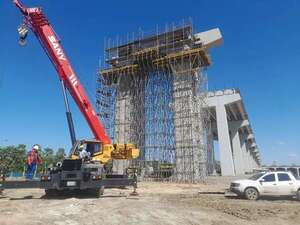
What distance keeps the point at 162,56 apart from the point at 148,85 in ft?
11.9

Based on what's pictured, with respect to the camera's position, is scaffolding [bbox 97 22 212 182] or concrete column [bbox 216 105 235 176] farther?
concrete column [bbox 216 105 235 176]

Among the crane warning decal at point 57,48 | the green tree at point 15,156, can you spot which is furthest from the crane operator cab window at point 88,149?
the green tree at point 15,156

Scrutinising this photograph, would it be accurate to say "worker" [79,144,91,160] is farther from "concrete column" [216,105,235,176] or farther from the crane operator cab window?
"concrete column" [216,105,235,176]

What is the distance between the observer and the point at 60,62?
71.4ft

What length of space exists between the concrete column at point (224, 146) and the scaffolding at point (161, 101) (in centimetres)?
354

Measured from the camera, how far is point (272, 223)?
1020cm

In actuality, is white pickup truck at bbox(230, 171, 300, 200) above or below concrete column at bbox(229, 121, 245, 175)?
below

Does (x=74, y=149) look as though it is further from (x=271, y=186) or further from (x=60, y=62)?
(x=271, y=186)

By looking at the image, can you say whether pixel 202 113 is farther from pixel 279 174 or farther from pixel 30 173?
pixel 30 173

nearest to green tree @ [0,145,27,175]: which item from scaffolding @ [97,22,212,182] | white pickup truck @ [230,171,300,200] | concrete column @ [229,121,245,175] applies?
scaffolding @ [97,22,212,182]

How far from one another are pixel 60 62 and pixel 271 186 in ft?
46.2

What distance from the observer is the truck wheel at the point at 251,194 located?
17.4m

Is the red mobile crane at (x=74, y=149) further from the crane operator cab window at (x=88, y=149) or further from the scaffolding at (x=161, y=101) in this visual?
the scaffolding at (x=161, y=101)

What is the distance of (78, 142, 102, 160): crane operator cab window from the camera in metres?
16.7
